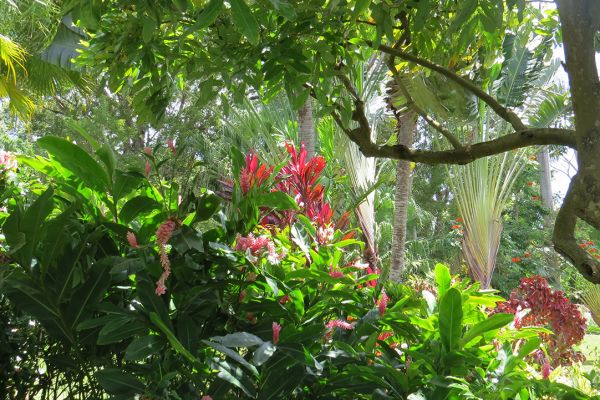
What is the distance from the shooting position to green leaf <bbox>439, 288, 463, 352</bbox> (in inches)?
52.7

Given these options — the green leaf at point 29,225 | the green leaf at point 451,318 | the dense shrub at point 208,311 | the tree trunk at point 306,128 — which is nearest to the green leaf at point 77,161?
the dense shrub at point 208,311

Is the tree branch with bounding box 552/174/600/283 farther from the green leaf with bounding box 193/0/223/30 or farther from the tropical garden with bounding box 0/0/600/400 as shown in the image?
the green leaf with bounding box 193/0/223/30

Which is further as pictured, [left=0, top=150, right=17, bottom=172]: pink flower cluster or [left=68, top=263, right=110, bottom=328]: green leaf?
[left=0, top=150, right=17, bottom=172]: pink flower cluster

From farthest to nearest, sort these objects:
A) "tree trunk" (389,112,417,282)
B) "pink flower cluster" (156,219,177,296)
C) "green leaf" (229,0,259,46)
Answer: "tree trunk" (389,112,417,282) < "pink flower cluster" (156,219,177,296) < "green leaf" (229,0,259,46)

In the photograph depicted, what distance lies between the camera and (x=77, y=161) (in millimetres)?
1465

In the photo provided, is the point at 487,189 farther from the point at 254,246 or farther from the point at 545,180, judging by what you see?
the point at 545,180

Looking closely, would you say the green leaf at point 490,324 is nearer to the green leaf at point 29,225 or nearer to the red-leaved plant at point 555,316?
the green leaf at point 29,225

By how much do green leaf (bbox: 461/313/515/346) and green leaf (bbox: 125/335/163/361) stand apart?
0.72 metres

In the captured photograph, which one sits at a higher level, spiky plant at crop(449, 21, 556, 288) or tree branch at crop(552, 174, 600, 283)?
spiky plant at crop(449, 21, 556, 288)

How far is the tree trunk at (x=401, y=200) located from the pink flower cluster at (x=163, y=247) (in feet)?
15.7

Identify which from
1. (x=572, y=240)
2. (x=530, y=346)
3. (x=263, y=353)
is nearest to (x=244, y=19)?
(x=263, y=353)

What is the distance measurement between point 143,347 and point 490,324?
80 centimetres

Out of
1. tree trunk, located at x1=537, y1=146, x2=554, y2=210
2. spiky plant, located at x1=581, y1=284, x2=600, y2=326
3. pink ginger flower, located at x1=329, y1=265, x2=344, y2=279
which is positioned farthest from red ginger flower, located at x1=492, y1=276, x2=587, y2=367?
tree trunk, located at x1=537, y1=146, x2=554, y2=210

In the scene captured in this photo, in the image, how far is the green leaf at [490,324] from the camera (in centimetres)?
137
